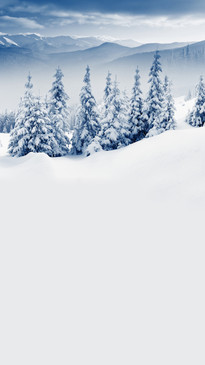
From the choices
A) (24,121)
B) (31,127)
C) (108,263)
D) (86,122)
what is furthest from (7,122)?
(108,263)

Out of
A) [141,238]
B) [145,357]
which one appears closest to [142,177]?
[141,238]

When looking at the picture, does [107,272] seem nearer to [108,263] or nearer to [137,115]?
[108,263]

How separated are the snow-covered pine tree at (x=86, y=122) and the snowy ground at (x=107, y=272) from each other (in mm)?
19803

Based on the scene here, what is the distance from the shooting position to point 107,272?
671cm

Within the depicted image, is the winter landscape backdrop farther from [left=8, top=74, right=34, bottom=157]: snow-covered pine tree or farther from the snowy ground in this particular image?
[left=8, top=74, right=34, bottom=157]: snow-covered pine tree

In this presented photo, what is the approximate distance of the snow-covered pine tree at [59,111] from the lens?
103 feet

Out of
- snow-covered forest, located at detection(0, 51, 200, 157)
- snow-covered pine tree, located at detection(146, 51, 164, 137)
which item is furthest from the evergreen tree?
snow-covered pine tree, located at detection(146, 51, 164, 137)

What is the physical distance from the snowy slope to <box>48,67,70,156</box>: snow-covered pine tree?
2036cm

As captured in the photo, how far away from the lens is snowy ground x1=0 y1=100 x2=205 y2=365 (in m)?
4.80

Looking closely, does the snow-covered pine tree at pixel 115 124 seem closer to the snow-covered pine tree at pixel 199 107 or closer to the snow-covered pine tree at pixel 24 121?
the snow-covered pine tree at pixel 24 121

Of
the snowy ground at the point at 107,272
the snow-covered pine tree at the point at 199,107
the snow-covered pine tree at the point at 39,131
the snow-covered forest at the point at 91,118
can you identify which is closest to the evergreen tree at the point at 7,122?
the snow-covered forest at the point at 91,118

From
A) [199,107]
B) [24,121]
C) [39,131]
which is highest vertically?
[199,107]

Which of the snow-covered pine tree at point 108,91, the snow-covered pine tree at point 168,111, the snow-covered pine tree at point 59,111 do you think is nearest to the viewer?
the snow-covered pine tree at point 108,91

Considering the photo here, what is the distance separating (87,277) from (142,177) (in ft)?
24.1
